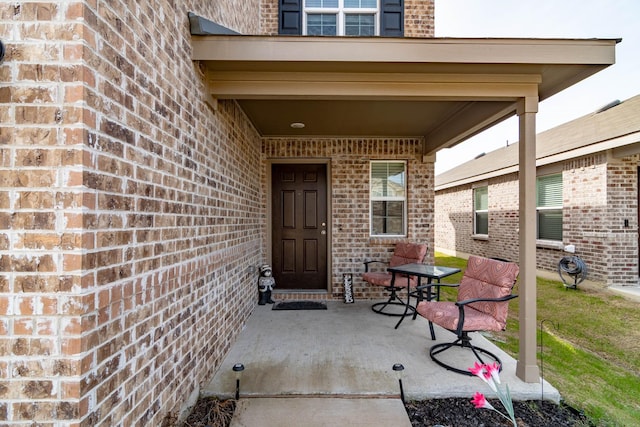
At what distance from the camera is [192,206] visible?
2.34 meters

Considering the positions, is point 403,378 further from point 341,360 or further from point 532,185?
point 532,185

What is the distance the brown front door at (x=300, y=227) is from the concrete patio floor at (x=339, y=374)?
4.74 feet

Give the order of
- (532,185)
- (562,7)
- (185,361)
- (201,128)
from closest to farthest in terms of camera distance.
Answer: (185,361) → (201,128) → (532,185) → (562,7)

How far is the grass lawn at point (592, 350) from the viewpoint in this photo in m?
2.50

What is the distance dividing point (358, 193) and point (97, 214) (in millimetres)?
4264

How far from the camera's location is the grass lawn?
250 centimetres

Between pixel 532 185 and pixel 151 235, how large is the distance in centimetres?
302

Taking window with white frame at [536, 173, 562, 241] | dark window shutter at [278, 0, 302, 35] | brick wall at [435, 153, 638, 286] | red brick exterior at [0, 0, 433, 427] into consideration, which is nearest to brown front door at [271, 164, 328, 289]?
dark window shutter at [278, 0, 302, 35]

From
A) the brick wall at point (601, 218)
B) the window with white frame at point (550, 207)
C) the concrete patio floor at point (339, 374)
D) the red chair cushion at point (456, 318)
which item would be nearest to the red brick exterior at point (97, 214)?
the concrete patio floor at point (339, 374)

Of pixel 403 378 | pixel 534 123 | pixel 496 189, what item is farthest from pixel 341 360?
pixel 496 189

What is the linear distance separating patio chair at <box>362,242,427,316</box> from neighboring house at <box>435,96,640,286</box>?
3.83 meters

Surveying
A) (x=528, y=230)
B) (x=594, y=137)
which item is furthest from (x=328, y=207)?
(x=594, y=137)

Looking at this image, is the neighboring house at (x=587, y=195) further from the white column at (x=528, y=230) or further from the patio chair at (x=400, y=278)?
the white column at (x=528, y=230)

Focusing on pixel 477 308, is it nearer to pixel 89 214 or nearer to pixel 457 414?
pixel 457 414
